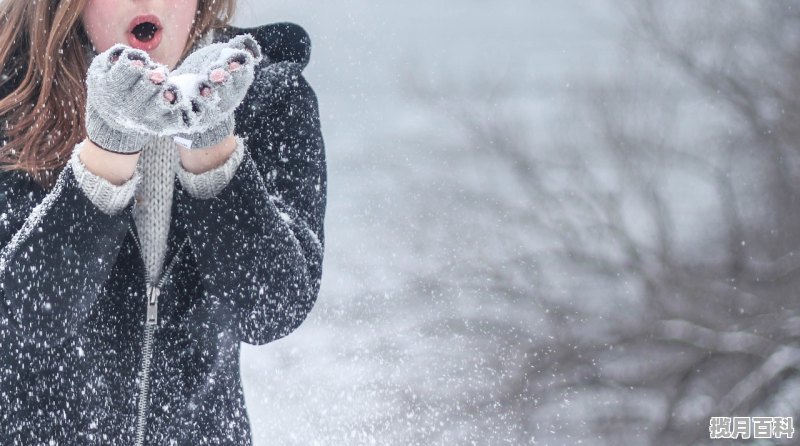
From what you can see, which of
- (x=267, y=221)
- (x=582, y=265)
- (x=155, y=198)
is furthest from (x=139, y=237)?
(x=582, y=265)

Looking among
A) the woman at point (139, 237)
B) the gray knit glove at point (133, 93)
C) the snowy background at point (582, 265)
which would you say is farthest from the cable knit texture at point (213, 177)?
the snowy background at point (582, 265)

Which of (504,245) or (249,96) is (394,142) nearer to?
(504,245)

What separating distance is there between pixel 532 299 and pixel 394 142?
3472 mm

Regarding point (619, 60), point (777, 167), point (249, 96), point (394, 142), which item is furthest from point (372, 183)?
point (249, 96)

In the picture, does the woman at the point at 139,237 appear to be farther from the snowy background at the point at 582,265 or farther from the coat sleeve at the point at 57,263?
the snowy background at the point at 582,265

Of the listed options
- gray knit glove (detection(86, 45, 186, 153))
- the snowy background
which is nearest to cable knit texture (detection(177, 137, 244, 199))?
gray knit glove (detection(86, 45, 186, 153))

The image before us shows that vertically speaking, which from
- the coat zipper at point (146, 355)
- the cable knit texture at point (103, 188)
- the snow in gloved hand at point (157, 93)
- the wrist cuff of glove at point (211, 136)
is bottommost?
the coat zipper at point (146, 355)

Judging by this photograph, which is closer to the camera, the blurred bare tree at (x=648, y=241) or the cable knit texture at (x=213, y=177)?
the cable knit texture at (x=213, y=177)

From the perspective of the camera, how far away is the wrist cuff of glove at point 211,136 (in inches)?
42.9

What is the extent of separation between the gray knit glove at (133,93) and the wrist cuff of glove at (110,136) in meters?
0.02

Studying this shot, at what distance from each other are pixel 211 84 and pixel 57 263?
0.85 feet

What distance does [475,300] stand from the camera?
9.91m

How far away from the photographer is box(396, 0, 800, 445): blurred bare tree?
8.93m

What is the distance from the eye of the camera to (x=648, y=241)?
10.3 m
